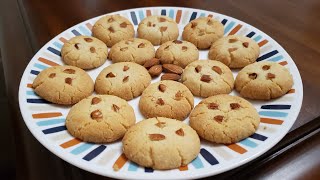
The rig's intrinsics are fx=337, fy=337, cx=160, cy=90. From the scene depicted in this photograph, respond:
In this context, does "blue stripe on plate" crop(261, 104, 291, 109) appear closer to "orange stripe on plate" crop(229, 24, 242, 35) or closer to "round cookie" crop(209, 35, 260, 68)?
"round cookie" crop(209, 35, 260, 68)

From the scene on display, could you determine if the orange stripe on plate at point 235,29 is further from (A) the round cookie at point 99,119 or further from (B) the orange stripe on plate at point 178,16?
(A) the round cookie at point 99,119

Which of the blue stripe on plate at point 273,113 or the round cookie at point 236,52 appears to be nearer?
the blue stripe on plate at point 273,113

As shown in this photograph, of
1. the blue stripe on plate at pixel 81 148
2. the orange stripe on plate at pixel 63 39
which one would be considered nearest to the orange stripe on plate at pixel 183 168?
the blue stripe on plate at pixel 81 148

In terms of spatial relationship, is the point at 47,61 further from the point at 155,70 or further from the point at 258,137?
the point at 258,137

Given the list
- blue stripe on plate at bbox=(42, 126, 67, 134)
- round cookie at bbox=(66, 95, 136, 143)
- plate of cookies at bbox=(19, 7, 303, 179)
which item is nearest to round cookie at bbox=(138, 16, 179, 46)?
plate of cookies at bbox=(19, 7, 303, 179)

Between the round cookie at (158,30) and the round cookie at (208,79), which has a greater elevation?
the round cookie at (158,30)

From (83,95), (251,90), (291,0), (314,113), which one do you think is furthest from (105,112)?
(291,0)

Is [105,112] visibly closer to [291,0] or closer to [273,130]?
[273,130]

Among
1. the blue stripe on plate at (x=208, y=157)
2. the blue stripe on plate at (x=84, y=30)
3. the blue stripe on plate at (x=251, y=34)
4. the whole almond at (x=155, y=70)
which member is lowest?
the blue stripe on plate at (x=208, y=157)

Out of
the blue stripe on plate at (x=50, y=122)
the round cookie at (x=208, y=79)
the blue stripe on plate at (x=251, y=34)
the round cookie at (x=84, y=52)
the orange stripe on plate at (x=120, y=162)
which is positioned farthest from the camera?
the blue stripe on plate at (x=251, y=34)
